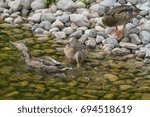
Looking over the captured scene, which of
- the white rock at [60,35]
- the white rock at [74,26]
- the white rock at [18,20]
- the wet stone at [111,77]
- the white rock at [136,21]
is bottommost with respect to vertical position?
the wet stone at [111,77]

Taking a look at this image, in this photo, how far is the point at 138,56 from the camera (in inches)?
393

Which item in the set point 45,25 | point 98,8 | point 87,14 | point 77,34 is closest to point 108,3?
point 98,8

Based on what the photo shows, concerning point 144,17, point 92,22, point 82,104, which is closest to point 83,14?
point 92,22

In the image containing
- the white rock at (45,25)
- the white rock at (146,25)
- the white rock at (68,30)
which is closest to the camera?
the white rock at (146,25)

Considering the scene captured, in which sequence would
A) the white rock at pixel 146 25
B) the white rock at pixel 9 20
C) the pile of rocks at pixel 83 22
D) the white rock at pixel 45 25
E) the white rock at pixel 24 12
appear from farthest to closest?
the white rock at pixel 24 12 → the white rock at pixel 9 20 → the white rock at pixel 45 25 → the white rock at pixel 146 25 → the pile of rocks at pixel 83 22

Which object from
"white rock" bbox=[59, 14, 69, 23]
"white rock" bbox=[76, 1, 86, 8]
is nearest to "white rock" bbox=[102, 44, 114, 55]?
"white rock" bbox=[59, 14, 69, 23]

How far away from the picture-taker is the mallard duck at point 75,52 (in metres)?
9.57

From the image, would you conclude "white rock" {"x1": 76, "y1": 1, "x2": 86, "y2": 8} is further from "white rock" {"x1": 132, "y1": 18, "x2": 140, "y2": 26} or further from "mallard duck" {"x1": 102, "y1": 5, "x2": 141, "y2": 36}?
"white rock" {"x1": 132, "y1": 18, "x2": 140, "y2": 26}

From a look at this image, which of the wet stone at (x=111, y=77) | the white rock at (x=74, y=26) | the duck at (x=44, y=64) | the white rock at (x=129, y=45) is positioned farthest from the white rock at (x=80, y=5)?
the wet stone at (x=111, y=77)

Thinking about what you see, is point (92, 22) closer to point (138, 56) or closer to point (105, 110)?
point (138, 56)

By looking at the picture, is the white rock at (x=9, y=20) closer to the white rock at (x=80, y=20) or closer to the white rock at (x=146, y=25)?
the white rock at (x=80, y=20)

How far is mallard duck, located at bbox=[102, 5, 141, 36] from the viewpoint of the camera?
10492 mm

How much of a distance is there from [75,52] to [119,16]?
4.32ft

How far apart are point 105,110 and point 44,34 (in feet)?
10.2
